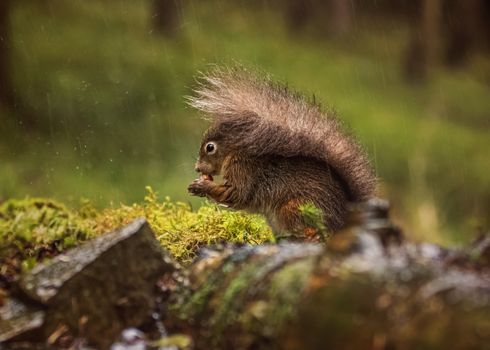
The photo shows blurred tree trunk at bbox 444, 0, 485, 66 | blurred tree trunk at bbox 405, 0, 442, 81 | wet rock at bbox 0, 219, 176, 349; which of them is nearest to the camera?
wet rock at bbox 0, 219, 176, 349

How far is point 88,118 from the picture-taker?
11.9m

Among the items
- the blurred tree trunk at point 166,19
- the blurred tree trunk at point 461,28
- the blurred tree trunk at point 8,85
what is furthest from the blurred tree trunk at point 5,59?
the blurred tree trunk at point 461,28

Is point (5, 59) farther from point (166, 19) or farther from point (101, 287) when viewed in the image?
point (101, 287)

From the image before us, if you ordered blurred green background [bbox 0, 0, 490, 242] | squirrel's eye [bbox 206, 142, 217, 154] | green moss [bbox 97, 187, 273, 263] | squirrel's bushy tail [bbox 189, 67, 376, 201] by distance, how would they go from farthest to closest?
blurred green background [bbox 0, 0, 490, 242], squirrel's eye [bbox 206, 142, 217, 154], green moss [bbox 97, 187, 273, 263], squirrel's bushy tail [bbox 189, 67, 376, 201]

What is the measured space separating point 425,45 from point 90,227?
13227mm

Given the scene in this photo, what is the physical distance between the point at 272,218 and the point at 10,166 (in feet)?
20.8

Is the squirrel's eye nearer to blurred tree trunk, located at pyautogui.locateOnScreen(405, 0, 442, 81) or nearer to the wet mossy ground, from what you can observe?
the wet mossy ground

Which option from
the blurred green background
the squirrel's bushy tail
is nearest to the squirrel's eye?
the squirrel's bushy tail

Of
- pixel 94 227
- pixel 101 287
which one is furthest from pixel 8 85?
pixel 101 287

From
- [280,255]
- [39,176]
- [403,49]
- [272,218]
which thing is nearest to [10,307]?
[280,255]

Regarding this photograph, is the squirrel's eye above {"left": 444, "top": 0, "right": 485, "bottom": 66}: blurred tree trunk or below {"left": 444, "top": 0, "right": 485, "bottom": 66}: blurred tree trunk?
below

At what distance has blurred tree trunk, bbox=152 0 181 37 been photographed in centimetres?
1525

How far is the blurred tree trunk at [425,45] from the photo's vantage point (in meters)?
16.1

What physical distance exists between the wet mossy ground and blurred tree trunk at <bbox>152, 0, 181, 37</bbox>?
900 cm
